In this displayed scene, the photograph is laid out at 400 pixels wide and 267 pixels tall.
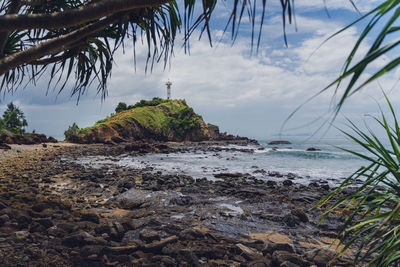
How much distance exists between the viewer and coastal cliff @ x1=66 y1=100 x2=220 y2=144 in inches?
1228

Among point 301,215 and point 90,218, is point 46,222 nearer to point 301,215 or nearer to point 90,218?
point 90,218

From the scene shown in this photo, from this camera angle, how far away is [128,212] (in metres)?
4.86

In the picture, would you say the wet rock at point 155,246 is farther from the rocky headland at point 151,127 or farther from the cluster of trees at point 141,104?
the cluster of trees at point 141,104

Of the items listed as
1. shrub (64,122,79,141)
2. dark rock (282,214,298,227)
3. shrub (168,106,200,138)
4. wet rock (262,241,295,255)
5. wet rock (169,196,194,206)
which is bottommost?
dark rock (282,214,298,227)

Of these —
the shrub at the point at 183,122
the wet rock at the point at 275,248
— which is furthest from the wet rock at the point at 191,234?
the shrub at the point at 183,122

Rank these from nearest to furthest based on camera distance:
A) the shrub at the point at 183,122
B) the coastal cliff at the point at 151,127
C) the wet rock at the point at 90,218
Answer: the wet rock at the point at 90,218 → the coastal cliff at the point at 151,127 → the shrub at the point at 183,122

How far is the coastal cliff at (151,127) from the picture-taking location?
31188mm

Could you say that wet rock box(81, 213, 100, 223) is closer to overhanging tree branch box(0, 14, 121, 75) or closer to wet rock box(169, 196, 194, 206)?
wet rock box(169, 196, 194, 206)

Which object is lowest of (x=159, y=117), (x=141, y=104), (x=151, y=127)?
(x=151, y=127)

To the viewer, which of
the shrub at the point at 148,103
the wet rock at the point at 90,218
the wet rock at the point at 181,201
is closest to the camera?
the wet rock at the point at 90,218

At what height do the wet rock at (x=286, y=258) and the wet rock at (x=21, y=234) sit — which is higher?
the wet rock at (x=21, y=234)

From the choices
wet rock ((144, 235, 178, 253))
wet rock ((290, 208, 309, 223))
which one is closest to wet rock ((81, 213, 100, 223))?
wet rock ((144, 235, 178, 253))

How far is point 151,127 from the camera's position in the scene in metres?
41.4

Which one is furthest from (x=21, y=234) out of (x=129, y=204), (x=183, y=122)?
(x=183, y=122)
